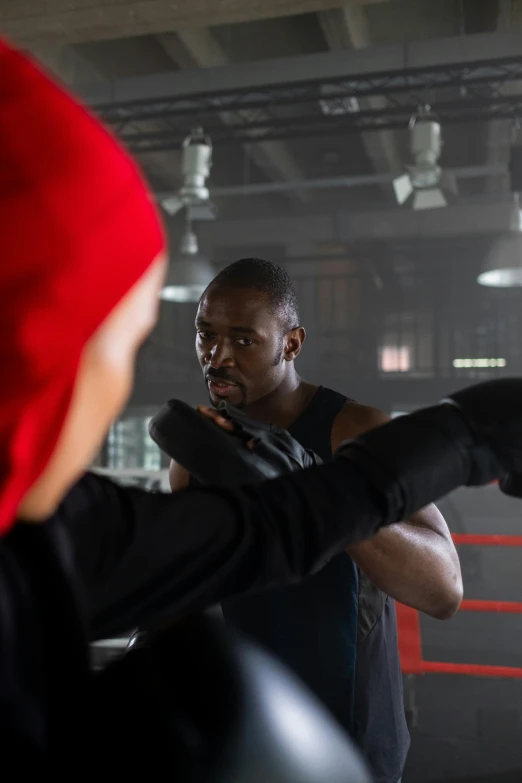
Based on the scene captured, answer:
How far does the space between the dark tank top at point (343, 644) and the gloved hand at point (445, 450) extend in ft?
1.55

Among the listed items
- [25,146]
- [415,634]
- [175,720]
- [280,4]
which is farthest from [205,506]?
[415,634]

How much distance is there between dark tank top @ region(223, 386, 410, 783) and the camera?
1111mm

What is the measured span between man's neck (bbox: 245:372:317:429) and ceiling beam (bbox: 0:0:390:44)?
5.47ft

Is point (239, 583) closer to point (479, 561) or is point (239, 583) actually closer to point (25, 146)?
point (25, 146)

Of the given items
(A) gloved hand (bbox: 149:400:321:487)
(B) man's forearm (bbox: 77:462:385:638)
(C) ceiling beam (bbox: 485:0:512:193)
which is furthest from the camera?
(C) ceiling beam (bbox: 485:0:512:193)

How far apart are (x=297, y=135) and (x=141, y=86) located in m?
0.98

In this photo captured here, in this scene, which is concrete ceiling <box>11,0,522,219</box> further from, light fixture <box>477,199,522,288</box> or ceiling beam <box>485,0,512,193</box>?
light fixture <box>477,199,522,288</box>

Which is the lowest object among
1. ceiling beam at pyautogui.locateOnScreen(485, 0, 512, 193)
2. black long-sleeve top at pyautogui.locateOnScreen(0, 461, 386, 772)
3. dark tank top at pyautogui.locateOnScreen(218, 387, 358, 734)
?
dark tank top at pyautogui.locateOnScreen(218, 387, 358, 734)

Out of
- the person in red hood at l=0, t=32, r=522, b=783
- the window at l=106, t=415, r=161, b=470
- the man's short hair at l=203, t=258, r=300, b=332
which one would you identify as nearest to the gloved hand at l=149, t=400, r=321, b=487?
the person in red hood at l=0, t=32, r=522, b=783

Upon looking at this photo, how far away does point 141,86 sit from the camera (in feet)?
14.5

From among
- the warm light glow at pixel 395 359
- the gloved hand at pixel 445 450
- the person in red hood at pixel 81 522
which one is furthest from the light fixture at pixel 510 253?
the person in red hood at pixel 81 522

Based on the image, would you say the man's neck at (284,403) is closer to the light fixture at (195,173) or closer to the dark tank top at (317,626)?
the dark tank top at (317,626)

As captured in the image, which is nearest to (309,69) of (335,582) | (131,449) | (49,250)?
(335,582)

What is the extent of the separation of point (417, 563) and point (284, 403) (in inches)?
16.0
